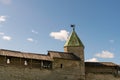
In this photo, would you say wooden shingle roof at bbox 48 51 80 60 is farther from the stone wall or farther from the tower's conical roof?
the stone wall

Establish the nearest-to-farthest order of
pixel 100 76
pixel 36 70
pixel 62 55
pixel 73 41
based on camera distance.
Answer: pixel 36 70
pixel 62 55
pixel 100 76
pixel 73 41

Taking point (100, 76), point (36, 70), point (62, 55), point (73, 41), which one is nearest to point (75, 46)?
point (73, 41)

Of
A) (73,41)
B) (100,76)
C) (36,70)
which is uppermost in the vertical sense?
(73,41)

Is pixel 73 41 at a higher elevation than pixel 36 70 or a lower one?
higher

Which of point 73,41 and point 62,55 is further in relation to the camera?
point 73,41

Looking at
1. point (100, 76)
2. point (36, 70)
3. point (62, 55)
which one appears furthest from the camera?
point (100, 76)

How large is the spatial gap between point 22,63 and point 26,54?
5.45ft

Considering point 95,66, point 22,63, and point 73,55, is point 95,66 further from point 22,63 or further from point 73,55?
point 22,63

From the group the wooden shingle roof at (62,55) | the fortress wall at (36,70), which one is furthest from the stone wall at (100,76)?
the wooden shingle roof at (62,55)

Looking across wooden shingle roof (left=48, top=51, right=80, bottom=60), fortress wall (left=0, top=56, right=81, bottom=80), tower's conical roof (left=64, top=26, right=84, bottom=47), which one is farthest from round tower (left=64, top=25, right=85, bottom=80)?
fortress wall (left=0, top=56, right=81, bottom=80)

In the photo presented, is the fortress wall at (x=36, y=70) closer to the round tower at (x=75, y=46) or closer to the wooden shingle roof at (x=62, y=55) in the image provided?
the wooden shingle roof at (x=62, y=55)

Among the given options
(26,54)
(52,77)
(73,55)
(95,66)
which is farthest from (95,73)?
(26,54)

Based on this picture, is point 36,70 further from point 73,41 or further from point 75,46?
point 73,41

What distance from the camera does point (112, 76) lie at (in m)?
41.7
